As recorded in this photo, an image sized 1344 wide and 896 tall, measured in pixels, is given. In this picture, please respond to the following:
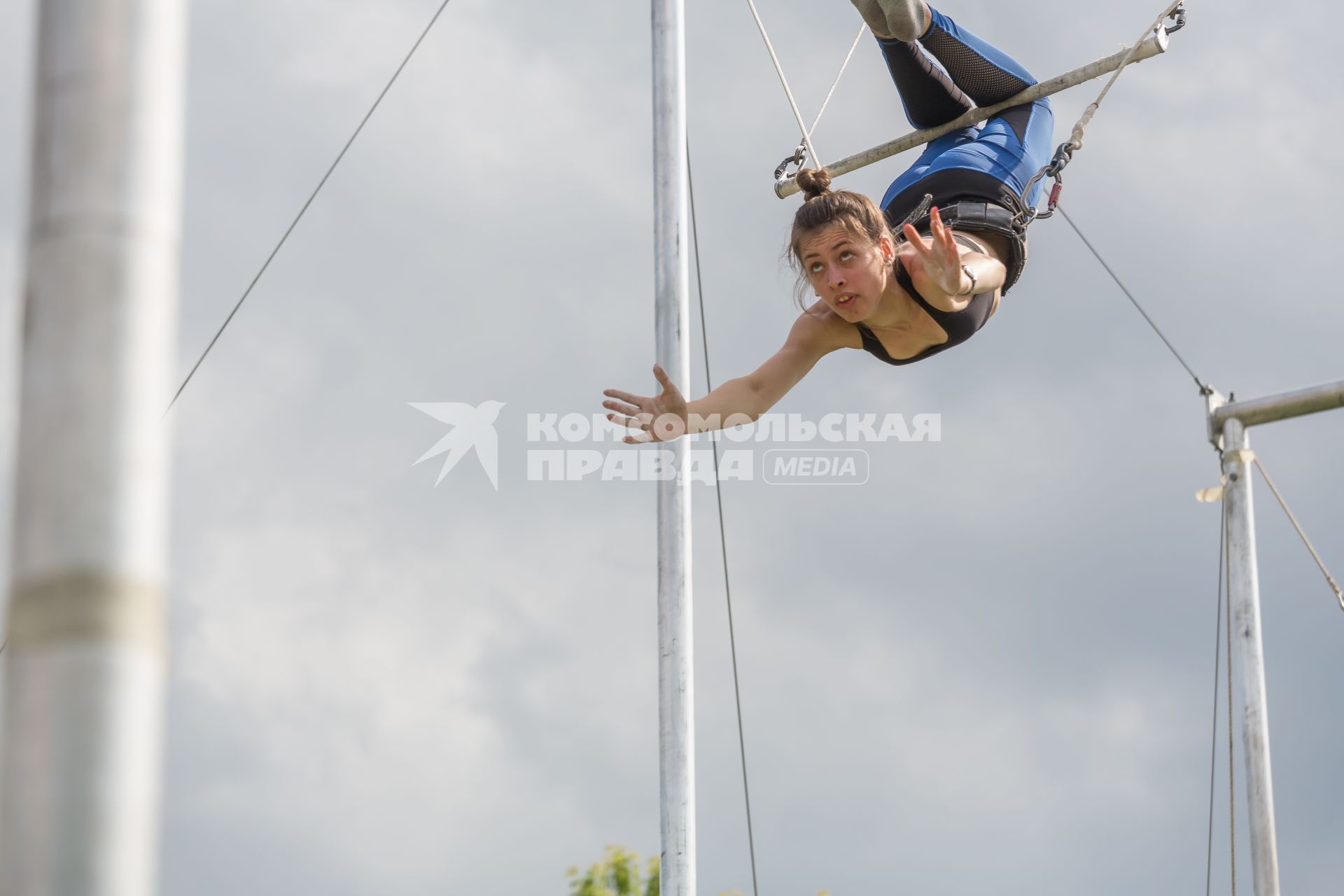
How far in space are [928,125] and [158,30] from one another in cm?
426

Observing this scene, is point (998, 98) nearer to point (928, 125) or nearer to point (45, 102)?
point (928, 125)

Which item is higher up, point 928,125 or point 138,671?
point 928,125

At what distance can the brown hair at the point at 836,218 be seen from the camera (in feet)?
13.9

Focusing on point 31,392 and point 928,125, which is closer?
point 31,392

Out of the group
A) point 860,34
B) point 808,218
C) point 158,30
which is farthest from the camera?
point 860,34

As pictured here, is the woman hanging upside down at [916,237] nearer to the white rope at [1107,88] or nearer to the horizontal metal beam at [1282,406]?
the white rope at [1107,88]

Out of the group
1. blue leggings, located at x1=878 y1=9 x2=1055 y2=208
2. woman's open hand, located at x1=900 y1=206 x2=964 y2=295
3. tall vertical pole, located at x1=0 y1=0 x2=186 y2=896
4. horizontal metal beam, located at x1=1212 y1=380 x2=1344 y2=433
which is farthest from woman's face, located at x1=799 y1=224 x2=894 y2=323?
horizontal metal beam, located at x1=1212 y1=380 x2=1344 y2=433

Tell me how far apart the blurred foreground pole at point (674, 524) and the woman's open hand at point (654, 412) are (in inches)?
25.5

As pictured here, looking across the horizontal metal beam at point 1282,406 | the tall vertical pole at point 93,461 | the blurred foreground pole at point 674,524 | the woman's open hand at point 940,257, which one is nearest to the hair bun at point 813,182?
the woman's open hand at point 940,257

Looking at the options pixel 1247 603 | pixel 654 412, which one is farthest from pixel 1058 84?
A: pixel 1247 603

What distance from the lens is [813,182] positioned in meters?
4.44

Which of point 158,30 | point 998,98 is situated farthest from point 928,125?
point 158,30

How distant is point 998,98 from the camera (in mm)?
5094

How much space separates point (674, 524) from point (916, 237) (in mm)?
1558
